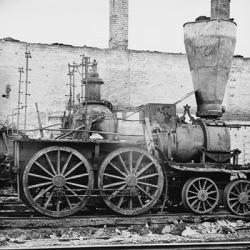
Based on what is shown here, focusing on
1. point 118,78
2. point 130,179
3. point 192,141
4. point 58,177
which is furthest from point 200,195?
point 118,78

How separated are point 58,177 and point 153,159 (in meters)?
1.93

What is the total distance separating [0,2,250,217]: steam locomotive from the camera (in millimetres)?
8508

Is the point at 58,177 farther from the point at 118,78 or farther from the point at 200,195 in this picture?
the point at 118,78

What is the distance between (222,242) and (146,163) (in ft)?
10.0

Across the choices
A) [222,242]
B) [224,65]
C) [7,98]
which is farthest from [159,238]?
[7,98]

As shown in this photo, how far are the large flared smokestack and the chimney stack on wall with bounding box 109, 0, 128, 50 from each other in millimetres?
11979

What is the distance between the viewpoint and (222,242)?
21.5ft

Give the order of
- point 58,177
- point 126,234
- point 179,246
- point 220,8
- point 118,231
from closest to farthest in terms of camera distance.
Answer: point 179,246 < point 126,234 < point 118,231 < point 58,177 < point 220,8

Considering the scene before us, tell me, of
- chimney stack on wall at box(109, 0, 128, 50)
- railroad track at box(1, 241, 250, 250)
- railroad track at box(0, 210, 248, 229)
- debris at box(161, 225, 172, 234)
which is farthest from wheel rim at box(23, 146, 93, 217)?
chimney stack on wall at box(109, 0, 128, 50)

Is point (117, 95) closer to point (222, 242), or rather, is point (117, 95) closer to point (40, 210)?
point (40, 210)

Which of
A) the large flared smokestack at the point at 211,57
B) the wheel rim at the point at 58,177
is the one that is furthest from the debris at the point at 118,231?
the large flared smokestack at the point at 211,57

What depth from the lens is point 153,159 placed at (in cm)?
902

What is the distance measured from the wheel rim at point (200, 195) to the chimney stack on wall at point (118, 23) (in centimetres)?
1358

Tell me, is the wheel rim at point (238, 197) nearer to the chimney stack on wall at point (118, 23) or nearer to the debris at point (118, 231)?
the debris at point (118, 231)
